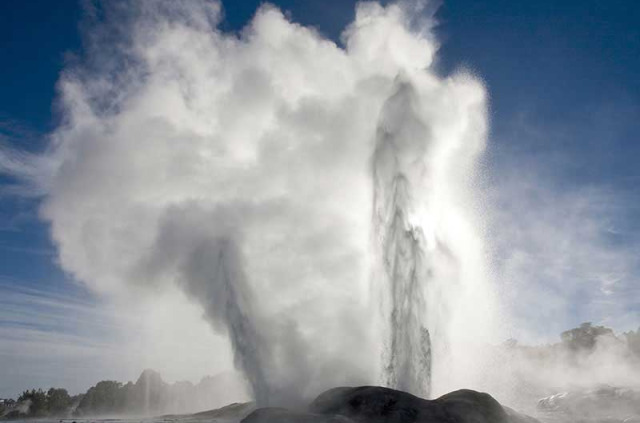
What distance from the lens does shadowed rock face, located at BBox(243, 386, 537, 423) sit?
34156 mm

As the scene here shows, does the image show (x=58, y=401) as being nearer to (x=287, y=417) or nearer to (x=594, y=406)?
(x=287, y=417)

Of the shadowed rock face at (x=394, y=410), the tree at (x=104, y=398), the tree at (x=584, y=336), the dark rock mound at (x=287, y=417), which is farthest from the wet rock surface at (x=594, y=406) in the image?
A: the tree at (x=104, y=398)

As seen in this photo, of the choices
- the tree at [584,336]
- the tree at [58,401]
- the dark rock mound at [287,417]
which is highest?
the tree at [584,336]

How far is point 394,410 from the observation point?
34969 mm

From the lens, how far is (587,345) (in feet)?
401

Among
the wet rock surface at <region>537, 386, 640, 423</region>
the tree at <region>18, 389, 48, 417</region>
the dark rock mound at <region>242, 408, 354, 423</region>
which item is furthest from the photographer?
the tree at <region>18, 389, 48, 417</region>

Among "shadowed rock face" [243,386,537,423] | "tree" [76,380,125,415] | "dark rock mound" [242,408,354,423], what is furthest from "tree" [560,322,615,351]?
"tree" [76,380,125,415]

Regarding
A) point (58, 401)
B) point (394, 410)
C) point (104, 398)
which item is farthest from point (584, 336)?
point (58, 401)

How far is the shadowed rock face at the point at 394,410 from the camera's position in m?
34.2

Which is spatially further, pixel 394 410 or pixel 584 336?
pixel 584 336

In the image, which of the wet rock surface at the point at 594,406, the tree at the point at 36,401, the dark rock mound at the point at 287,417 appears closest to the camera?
the dark rock mound at the point at 287,417

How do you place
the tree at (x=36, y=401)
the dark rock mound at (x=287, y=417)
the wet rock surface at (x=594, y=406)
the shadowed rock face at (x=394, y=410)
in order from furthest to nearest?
the tree at (x=36, y=401), the wet rock surface at (x=594, y=406), the shadowed rock face at (x=394, y=410), the dark rock mound at (x=287, y=417)

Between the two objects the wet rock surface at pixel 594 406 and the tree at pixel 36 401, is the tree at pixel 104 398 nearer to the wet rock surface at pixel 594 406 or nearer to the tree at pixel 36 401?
the tree at pixel 36 401

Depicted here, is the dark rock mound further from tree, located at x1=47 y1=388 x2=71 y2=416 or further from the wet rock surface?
tree, located at x1=47 y1=388 x2=71 y2=416
